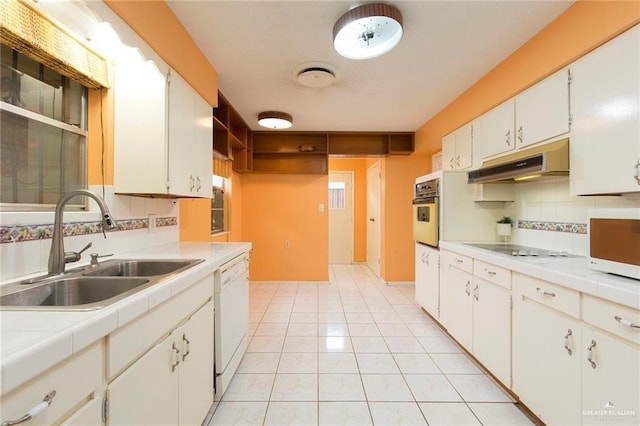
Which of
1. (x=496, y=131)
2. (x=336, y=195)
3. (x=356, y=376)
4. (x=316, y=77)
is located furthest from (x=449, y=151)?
(x=336, y=195)

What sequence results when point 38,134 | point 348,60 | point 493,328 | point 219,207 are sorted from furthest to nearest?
1. point 219,207
2. point 348,60
3. point 493,328
4. point 38,134

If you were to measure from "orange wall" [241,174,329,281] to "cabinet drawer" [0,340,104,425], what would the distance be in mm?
3760

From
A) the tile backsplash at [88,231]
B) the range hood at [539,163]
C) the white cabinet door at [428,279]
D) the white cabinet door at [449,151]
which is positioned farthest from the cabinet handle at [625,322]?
the tile backsplash at [88,231]

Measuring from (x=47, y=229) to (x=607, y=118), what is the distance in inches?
112

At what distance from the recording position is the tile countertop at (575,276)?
108cm

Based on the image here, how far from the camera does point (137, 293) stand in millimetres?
927

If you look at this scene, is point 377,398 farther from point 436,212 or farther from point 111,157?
point 111,157

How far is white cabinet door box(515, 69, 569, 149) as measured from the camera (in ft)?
5.66

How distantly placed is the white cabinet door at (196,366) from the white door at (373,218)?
12.4 ft

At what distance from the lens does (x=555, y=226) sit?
6.93 ft

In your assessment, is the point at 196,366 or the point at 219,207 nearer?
the point at 196,366

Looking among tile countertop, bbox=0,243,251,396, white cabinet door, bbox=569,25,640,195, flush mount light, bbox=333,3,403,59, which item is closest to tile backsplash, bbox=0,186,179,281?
tile countertop, bbox=0,243,251,396

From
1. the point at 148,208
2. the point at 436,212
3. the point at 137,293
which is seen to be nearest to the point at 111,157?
the point at 148,208

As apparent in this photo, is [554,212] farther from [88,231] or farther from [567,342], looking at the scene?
[88,231]
